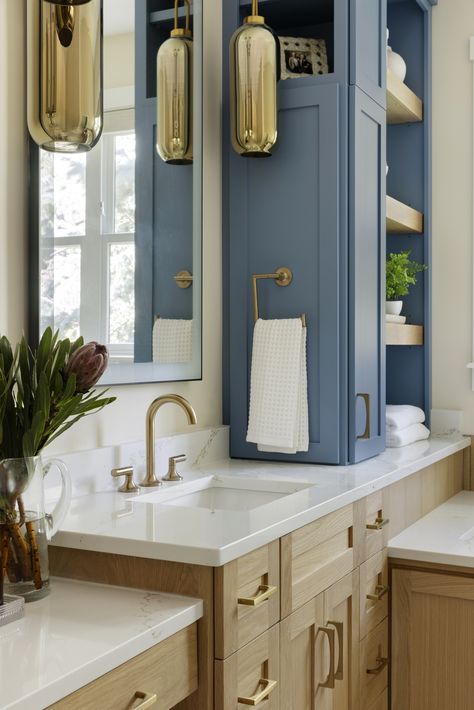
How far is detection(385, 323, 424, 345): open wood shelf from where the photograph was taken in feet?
9.86

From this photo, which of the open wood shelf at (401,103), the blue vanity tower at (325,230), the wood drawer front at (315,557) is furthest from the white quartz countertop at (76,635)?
the open wood shelf at (401,103)

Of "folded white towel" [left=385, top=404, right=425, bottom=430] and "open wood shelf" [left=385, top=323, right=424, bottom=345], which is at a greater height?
"open wood shelf" [left=385, top=323, right=424, bottom=345]

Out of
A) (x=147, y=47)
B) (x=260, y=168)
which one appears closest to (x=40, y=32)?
Result: (x=147, y=47)

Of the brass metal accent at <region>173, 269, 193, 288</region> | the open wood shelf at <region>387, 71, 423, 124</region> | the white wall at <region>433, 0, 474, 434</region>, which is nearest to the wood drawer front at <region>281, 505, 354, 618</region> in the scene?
the brass metal accent at <region>173, 269, 193, 288</region>

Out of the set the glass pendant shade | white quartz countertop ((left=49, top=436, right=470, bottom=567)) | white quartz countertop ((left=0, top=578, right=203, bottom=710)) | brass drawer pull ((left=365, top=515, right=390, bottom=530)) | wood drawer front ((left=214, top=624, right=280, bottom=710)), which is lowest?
wood drawer front ((left=214, top=624, right=280, bottom=710))

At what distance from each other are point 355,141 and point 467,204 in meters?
1.08

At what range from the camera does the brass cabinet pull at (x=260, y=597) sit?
1.50 m

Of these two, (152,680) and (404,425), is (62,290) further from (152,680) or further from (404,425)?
(404,425)

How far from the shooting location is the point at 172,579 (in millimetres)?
1446

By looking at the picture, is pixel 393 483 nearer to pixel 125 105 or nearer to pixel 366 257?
pixel 366 257

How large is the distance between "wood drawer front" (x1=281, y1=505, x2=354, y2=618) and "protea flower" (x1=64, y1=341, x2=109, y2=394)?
540mm

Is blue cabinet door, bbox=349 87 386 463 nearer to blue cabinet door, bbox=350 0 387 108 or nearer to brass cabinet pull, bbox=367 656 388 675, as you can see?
blue cabinet door, bbox=350 0 387 108

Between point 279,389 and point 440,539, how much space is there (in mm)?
667

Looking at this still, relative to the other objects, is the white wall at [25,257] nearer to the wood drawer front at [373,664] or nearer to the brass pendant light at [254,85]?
the brass pendant light at [254,85]
